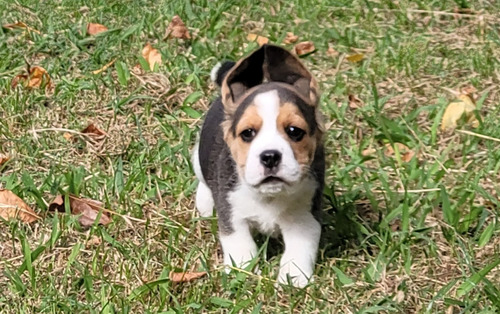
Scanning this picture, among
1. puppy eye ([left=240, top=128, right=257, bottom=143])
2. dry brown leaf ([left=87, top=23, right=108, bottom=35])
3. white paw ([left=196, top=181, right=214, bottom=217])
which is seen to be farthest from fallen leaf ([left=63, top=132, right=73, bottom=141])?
puppy eye ([left=240, top=128, right=257, bottom=143])

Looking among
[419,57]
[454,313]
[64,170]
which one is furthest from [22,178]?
[419,57]

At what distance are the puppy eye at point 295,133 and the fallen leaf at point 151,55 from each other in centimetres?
256

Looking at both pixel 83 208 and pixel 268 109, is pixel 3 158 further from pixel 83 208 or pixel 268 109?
pixel 268 109

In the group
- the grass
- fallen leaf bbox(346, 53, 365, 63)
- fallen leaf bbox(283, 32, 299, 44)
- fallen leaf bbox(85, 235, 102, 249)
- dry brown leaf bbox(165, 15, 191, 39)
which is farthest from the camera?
fallen leaf bbox(283, 32, 299, 44)

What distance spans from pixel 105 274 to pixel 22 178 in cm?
101

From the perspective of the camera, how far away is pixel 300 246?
4527mm

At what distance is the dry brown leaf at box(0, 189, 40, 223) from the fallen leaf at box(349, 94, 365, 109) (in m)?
2.19

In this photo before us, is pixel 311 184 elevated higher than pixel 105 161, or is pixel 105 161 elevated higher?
pixel 311 184

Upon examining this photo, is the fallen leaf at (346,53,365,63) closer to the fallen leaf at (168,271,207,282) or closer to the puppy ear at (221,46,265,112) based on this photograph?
the puppy ear at (221,46,265,112)

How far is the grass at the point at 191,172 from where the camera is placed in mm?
4402

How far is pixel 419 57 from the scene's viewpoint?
6785mm

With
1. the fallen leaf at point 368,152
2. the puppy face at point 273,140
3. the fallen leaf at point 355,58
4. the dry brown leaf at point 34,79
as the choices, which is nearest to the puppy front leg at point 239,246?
the puppy face at point 273,140

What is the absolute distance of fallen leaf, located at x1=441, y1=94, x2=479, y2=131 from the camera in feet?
19.6

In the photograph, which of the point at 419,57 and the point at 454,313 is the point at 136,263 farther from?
the point at 419,57
